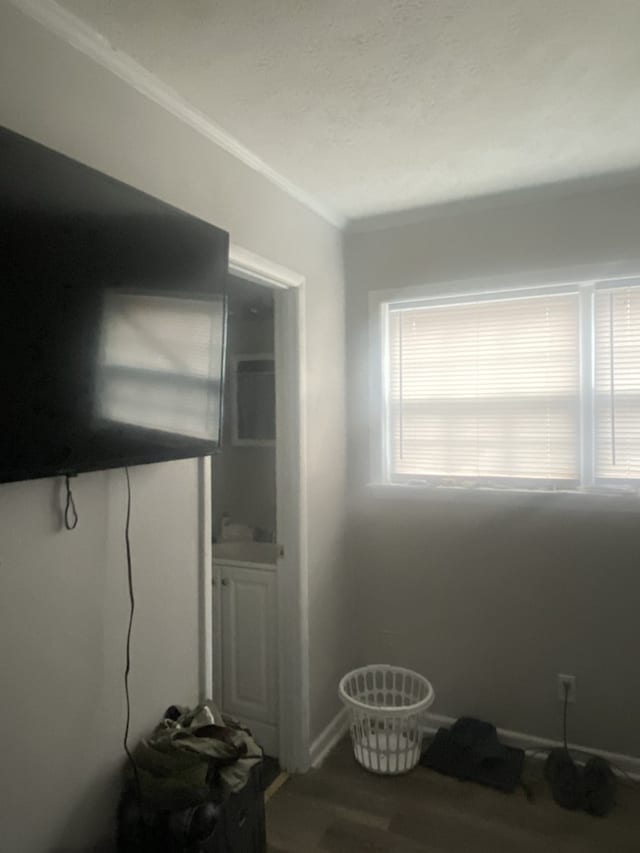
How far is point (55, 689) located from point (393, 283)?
232 centimetres

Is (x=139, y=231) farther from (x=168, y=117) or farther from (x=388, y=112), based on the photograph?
(x=388, y=112)

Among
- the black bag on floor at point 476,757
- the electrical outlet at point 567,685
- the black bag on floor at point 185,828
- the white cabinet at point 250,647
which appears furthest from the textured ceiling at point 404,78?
the black bag on floor at point 476,757

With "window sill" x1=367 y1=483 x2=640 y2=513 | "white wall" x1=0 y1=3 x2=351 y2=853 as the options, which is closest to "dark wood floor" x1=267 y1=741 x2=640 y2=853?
"white wall" x1=0 y1=3 x2=351 y2=853

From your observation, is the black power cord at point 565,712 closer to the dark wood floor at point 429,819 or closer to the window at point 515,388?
the dark wood floor at point 429,819

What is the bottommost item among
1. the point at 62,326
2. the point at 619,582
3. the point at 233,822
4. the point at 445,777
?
the point at 445,777

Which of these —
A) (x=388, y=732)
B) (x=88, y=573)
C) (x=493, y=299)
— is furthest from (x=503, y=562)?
(x=88, y=573)

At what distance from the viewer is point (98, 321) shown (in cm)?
137

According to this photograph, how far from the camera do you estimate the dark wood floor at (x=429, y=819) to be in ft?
7.00

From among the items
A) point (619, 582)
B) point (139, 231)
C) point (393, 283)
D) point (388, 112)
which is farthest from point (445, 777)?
point (388, 112)

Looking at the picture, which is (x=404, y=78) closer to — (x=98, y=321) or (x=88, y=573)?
(x=98, y=321)

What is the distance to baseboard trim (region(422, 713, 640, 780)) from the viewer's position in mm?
2518

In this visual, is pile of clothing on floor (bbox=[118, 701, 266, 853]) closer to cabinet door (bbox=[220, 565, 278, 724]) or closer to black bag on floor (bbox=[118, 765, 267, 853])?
black bag on floor (bbox=[118, 765, 267, 853])

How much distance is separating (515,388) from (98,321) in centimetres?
200

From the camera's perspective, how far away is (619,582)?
2537 mm
